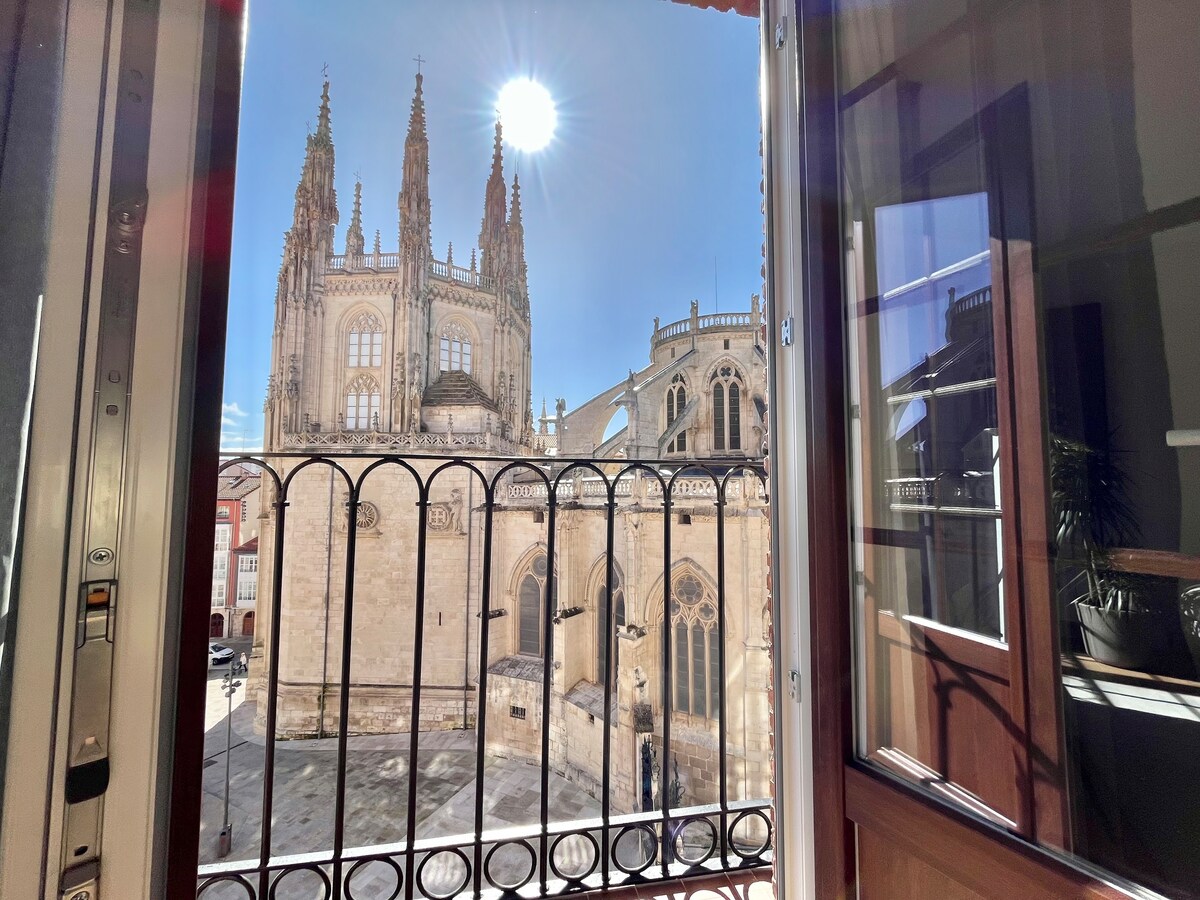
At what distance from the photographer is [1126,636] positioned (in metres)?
0.58

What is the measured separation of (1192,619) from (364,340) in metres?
14.1

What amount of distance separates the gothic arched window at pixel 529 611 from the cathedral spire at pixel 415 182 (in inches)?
359

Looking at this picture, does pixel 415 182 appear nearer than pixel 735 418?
Yes

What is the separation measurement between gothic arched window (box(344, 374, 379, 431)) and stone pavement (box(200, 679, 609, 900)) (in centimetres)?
741

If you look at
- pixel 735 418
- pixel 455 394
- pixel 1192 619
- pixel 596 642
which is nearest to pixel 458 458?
A: pixel 1192 619

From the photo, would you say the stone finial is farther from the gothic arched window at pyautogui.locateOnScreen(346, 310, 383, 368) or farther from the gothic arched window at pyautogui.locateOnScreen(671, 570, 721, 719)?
the gothic arched window at pyautogui.locateOnScreen(671, 570, 721, 719)

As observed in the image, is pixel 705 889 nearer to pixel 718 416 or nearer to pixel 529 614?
pixel 529 614

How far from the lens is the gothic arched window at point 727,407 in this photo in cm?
1312

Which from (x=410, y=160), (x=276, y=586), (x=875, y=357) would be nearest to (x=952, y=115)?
(x=875, y=357)

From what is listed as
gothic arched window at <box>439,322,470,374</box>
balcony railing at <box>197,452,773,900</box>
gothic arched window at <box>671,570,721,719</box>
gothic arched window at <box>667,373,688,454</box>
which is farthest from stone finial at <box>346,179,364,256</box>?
gothic arched window at <box>671,570,721,719</box>

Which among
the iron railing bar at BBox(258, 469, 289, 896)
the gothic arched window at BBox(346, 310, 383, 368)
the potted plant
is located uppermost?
the gothic arched window at BBox(346, 310, 383, 368)

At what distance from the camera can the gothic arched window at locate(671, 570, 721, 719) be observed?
26.3ft

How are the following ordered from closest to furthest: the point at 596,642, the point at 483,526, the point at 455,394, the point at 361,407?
the point at 483,526 < the point at 596,642 < the point at 361,407 < the point at 455,394

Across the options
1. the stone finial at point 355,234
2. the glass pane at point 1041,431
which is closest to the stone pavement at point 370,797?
the glass pane at point 1041,431
